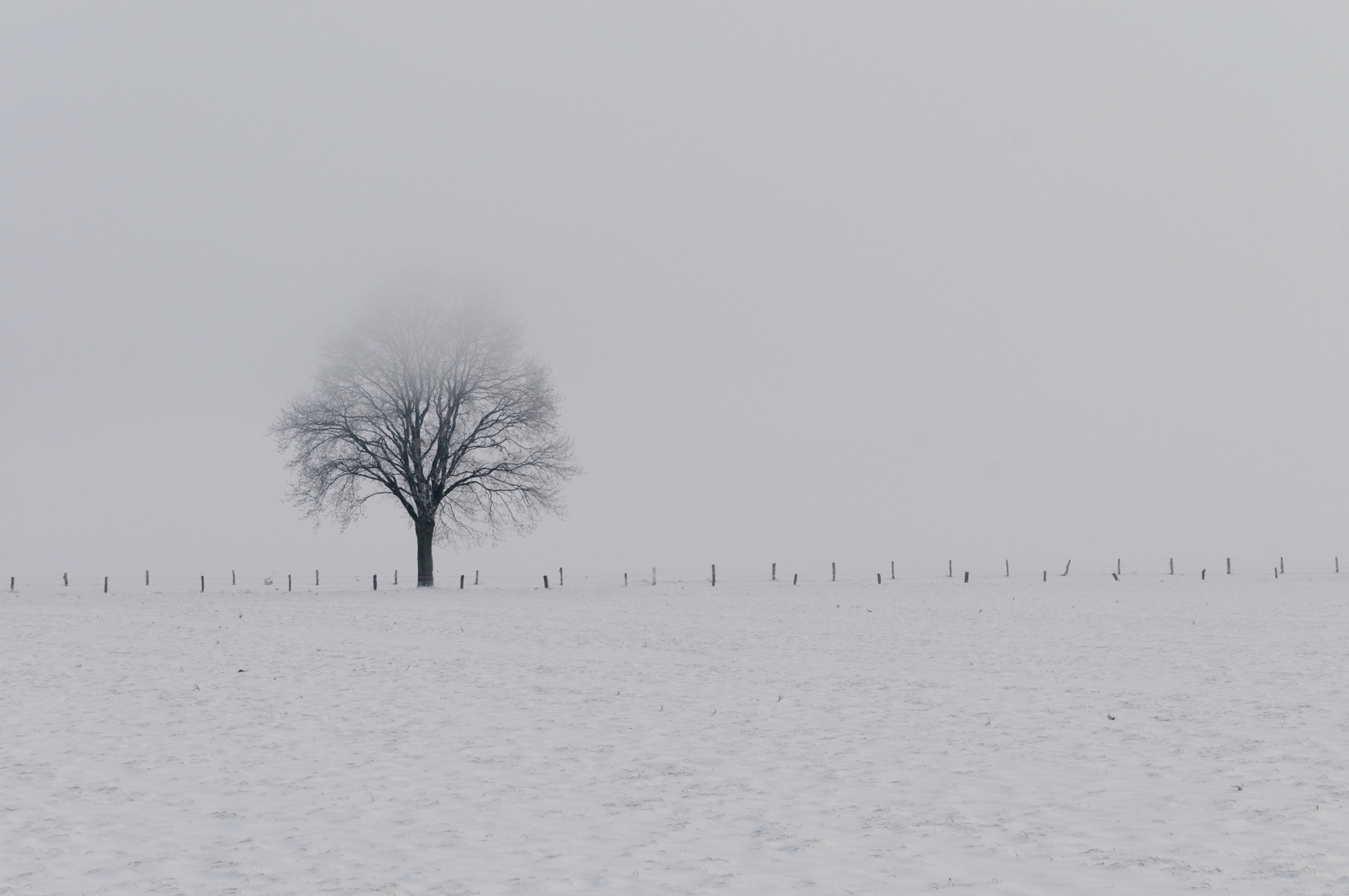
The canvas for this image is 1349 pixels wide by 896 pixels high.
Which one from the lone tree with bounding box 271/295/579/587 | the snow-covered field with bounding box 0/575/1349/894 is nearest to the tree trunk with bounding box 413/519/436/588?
the lone tree with bounding box 271/295/579/587

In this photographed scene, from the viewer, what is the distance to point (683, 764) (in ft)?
39.7

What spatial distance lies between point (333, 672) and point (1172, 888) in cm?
1668

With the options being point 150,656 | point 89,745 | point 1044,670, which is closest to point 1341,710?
point 1044,670

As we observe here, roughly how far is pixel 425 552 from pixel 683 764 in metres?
40.6

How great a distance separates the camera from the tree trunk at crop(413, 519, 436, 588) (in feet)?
163

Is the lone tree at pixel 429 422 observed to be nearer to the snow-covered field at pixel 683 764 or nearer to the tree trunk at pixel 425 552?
the tree trunk at pixel 425 552

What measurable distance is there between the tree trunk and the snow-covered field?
931 inches

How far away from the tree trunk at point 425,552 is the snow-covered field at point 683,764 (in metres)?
23.6

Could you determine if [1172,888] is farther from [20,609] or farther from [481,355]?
[481,355]

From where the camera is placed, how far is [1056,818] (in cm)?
957

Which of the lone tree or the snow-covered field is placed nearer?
the snow-covered field

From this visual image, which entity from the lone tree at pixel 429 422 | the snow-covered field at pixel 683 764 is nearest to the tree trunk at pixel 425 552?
the lone tree at pixel 429 422

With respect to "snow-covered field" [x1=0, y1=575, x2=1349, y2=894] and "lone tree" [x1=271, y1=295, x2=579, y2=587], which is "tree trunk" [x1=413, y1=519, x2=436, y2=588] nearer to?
"lone tree" [x1=271, y1=295, x2=579, y2=587]

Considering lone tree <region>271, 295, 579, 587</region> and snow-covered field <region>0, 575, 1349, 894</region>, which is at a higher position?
→ lone tree <region>271, 295, 579, 587</region>
